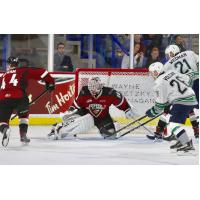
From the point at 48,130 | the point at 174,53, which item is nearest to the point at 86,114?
the point at 48,130

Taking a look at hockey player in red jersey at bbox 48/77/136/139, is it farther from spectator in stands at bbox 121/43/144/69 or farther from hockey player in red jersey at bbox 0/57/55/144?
spectator in stands at bbox 121/43/144/69

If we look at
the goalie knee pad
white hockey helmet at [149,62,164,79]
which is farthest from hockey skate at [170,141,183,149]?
white hockey helmet at [149,62,164,79]

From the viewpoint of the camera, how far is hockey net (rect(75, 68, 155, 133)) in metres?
8.55

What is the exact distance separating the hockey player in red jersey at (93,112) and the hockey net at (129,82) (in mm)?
333

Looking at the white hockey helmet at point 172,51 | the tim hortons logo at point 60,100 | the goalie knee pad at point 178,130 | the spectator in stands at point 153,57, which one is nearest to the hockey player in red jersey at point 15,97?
the tim hortons logo at point 60,100

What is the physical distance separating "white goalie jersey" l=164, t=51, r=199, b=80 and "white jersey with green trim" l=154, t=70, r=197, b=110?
561mm

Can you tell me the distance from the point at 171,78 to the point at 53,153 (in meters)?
1.24

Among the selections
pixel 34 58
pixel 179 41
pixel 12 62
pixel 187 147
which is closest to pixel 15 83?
pixel 12 62

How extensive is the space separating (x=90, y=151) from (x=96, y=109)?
710 mm

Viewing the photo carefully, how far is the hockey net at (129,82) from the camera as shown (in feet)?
28.1

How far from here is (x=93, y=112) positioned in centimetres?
814

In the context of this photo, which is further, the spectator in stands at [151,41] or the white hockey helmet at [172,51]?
the spectator in stands at [151,41]

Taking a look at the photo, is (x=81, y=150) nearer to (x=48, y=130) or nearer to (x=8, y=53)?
(x=48, y=130)

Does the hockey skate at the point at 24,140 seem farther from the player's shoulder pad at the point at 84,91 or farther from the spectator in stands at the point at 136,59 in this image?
the spectator in stands at the point at 136,59
